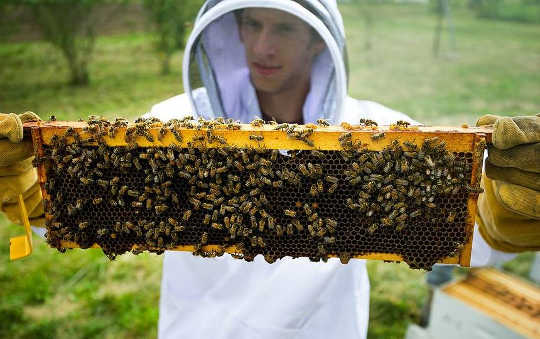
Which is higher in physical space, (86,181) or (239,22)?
(239,22)

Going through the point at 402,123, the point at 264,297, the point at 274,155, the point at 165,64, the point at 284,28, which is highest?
the point at 165,64

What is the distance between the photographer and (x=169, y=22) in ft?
39.4

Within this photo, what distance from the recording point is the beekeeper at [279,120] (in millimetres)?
2691

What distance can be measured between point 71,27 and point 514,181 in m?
12.3

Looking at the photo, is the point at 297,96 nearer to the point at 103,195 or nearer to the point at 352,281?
the point at 352,281

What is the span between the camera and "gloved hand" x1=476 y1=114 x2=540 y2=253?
2.00 m

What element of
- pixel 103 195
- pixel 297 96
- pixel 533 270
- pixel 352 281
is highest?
pixel 297 96

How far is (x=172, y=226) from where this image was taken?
229 centimetres

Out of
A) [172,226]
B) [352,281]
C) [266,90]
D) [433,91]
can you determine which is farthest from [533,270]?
[433,91]

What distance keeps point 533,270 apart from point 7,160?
632 cm

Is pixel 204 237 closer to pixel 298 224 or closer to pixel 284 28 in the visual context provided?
pixel 298 224

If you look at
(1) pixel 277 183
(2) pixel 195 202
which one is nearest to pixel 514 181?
(1) pixel 277 183

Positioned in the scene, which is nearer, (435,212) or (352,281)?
(435,212)

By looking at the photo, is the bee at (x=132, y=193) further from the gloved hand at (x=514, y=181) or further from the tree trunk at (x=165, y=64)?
the tree trunk at (x=165, y=64)
